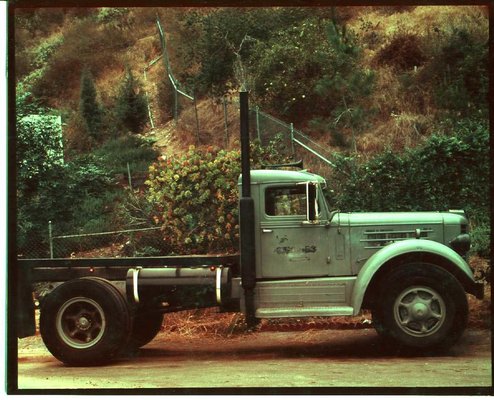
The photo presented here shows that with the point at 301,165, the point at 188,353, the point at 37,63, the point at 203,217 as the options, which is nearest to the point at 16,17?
the point at 37,63

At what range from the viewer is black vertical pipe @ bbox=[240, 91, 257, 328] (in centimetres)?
793

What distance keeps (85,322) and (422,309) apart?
3.49 metres

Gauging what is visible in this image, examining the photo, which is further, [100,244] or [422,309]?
[100,244]

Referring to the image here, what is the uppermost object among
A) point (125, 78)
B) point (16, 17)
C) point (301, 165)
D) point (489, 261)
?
point (16, 17)

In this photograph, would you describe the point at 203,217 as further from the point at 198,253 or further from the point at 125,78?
the point at 125,78

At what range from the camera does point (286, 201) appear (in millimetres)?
8203

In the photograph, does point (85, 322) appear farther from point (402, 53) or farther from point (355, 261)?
point (402, 53)

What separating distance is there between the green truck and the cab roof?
0.03 ft

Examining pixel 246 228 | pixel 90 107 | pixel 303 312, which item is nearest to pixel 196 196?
pixel 246 228

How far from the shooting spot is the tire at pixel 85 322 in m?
8.04

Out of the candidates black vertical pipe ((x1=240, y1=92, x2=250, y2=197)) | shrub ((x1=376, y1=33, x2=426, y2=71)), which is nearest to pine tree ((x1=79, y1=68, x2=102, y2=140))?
black vertical pipe ((x1=240, y1=92, x2=250, y2=197))

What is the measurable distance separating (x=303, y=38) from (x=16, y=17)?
10.2 feet

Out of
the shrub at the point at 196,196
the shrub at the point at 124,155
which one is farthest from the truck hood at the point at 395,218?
the shrub at the point at 124,155

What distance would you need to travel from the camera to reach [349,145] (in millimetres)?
8250
